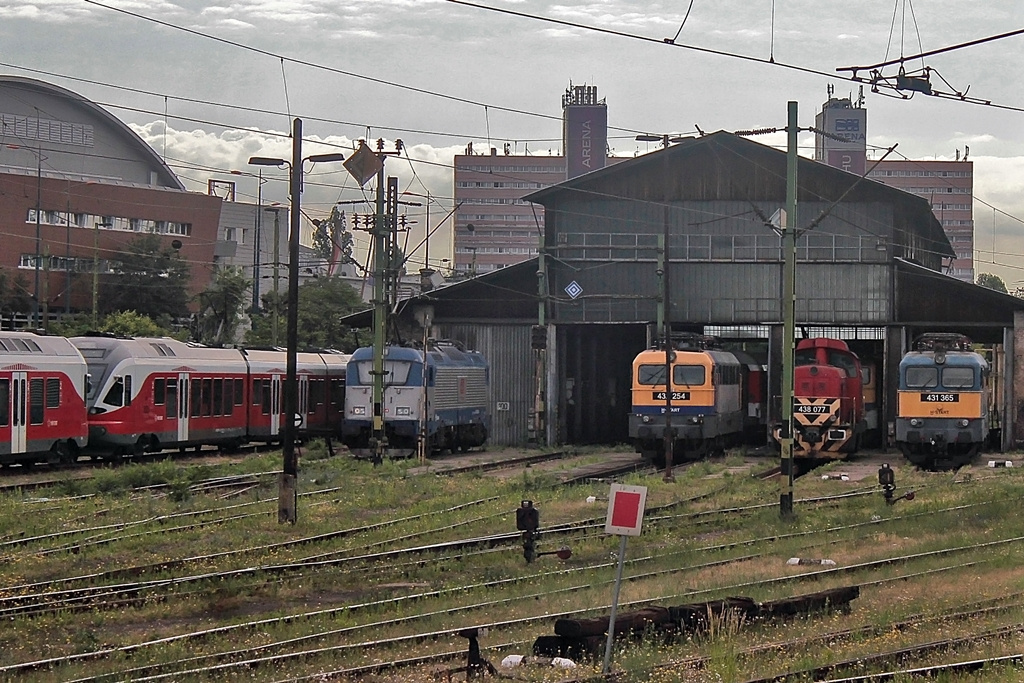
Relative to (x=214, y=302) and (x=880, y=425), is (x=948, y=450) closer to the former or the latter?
(x=880, y=425)

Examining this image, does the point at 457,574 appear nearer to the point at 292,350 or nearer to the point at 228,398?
the point at 292,350

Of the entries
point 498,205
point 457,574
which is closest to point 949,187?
point 498,205

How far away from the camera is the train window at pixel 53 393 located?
31406mm

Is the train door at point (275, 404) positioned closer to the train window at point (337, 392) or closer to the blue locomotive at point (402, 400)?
the blue locomotive at point (402, 400)

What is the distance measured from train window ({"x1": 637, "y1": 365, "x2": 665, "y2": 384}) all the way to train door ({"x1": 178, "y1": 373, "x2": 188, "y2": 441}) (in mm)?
12669

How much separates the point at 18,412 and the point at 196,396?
773cm

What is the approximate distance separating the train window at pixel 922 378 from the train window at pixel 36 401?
21864 millimetres

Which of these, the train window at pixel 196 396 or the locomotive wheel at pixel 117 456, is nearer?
the locomotive wheel at pixel 117 456

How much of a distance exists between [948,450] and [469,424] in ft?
51.8

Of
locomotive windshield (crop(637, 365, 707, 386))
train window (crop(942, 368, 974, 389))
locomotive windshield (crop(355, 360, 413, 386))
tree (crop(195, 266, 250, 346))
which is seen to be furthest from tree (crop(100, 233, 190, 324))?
train window (crop(942, 368, 974, 389))

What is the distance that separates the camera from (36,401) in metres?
31.0

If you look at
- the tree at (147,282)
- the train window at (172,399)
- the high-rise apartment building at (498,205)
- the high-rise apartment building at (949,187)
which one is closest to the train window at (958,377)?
the train window at (172,399)

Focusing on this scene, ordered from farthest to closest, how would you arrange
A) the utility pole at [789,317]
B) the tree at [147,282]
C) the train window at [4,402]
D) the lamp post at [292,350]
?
the tree at [147,282], the train window at [4,402], the utility pole at [789,317], the lamp post at [292,350]

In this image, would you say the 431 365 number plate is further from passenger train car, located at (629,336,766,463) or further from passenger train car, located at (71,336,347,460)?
passenger train car, located at (71,336,347,460)
